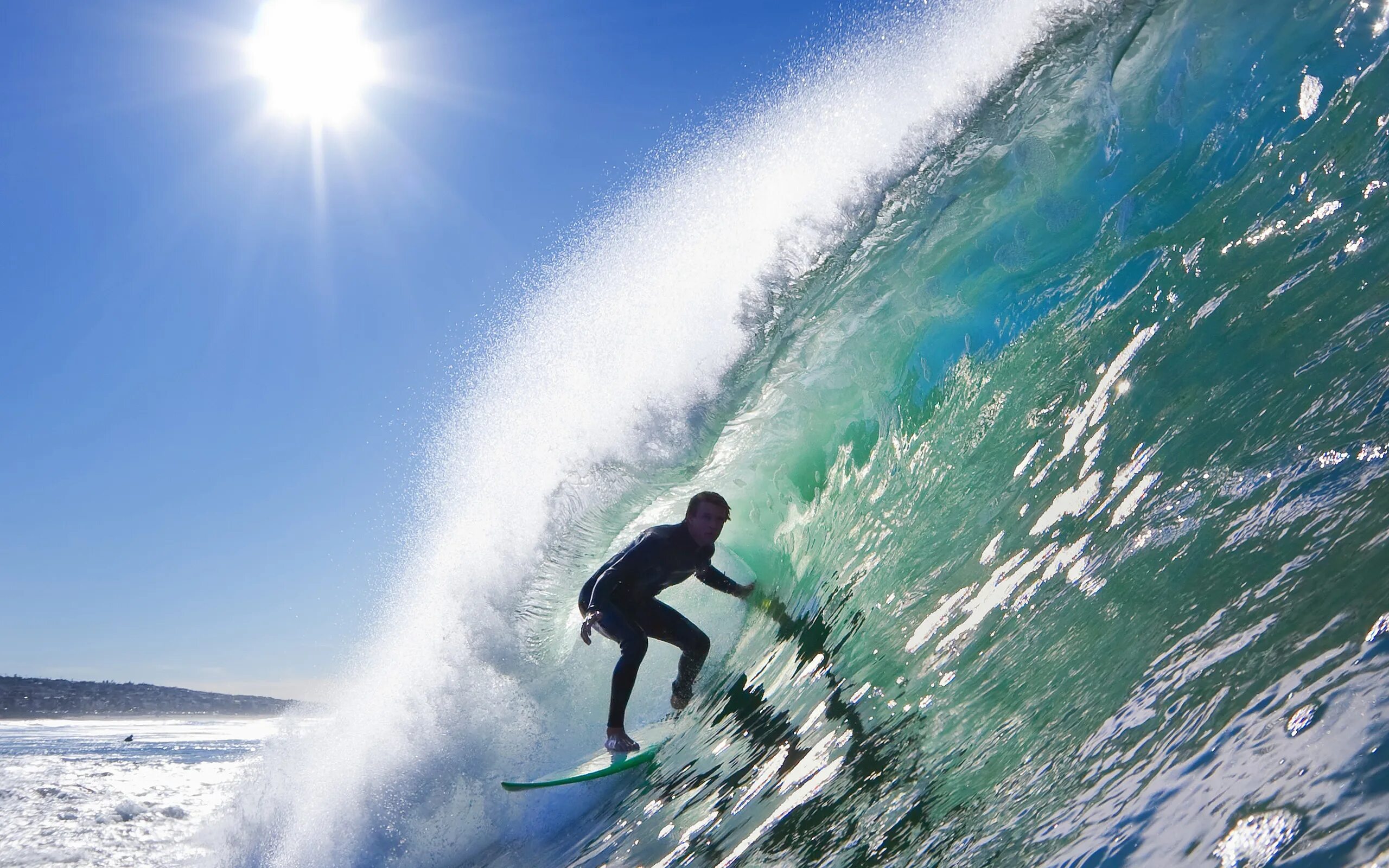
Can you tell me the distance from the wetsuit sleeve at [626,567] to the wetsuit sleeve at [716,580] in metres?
0.41

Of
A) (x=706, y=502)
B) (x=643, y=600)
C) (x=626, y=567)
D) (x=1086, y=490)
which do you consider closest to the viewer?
(x=1086, y=490)

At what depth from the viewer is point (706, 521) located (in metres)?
5.25

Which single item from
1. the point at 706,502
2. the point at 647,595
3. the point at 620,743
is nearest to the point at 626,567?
the point at 647,595

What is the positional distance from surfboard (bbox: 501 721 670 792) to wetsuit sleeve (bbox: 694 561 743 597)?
99cm

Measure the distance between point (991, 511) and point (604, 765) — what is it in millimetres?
2828

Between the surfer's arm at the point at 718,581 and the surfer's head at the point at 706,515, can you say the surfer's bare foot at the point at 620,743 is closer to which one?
the surfer's arm at the point at 718,581

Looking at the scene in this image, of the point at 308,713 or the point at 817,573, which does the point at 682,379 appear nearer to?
the point at 817,573

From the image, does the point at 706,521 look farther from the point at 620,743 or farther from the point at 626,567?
the point at 620,743

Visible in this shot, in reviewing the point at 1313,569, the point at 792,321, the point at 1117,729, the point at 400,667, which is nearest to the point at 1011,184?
the point at 792,321

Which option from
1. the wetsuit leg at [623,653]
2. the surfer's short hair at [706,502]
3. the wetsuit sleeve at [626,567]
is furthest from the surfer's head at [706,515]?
the wetsuit leg at [623,653]

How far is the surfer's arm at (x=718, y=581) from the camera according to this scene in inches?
221

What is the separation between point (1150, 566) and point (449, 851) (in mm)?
4990

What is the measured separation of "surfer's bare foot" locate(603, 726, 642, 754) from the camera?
207 inches

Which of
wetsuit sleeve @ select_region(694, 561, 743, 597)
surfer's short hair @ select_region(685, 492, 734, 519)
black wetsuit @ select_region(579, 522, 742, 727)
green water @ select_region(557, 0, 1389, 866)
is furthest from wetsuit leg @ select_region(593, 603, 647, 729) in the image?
surfer's short hair @ select_region(685, 492, 734, 519)
